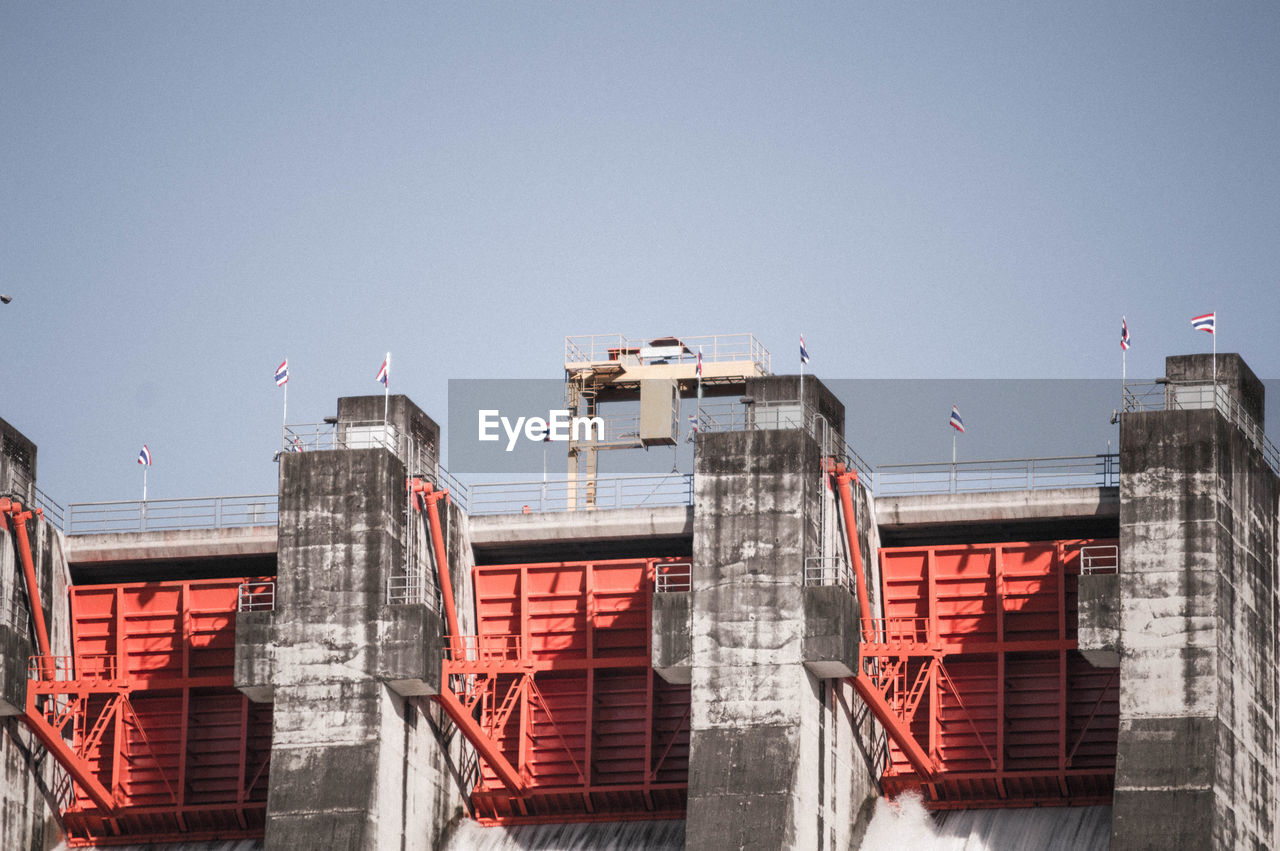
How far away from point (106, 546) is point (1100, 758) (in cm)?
3126

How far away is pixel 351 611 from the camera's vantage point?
7125 cm

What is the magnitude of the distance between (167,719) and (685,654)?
18.6 m

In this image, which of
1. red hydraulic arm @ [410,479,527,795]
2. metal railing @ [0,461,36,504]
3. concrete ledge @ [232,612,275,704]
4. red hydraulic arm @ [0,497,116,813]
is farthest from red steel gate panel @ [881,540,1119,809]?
metal railing @ [0,461,36,504]

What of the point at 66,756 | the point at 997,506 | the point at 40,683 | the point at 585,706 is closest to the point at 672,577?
the point at 585,706

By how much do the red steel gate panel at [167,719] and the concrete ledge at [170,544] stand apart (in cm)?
103

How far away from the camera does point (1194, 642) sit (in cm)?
6550

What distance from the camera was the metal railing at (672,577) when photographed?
73.0 m

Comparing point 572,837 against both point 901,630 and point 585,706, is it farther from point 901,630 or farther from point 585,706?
point 901,630

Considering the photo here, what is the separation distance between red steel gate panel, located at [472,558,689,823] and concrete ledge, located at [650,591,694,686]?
464 cm

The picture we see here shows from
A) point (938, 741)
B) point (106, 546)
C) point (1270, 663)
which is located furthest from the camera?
point (106, 546)

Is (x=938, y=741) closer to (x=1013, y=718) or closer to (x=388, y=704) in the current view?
(x=1013, y=718)

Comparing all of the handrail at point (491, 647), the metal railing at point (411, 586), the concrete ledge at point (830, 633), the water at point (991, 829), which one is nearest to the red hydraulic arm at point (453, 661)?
the handrail at point (491, 647)

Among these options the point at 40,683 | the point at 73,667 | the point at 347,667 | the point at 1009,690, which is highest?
the point at 73,667

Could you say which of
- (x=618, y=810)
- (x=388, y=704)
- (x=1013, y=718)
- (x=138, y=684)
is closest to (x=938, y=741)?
(x=1013, y=718)
